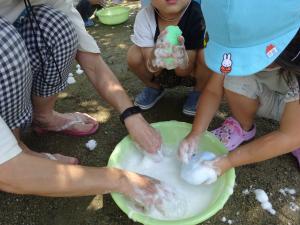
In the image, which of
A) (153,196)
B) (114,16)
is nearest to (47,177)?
(153,196)

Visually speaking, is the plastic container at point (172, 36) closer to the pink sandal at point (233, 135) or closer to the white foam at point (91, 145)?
the pink sandal at point (233, 135)

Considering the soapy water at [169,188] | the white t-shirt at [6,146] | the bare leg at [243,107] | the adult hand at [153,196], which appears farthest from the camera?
the bare leg at [243,107]

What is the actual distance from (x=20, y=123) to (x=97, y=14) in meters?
2.26

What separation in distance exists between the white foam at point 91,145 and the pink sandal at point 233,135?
2.05ft

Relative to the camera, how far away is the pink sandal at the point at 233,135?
1.75 metres

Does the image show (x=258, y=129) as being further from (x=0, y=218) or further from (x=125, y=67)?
(x=0, y=218)

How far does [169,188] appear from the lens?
149 cm

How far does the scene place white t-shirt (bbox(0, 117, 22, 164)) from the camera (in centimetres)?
109

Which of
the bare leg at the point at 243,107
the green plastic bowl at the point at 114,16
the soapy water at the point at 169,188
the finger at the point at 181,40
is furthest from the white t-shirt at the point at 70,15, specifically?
the green plastic bowl at the point at 114,16

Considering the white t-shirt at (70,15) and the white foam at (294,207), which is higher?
the white t-shirt at (70,15)

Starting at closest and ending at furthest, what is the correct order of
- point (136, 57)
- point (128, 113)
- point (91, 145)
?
point (128, 113) → point (91, 145) → point (136, 57)

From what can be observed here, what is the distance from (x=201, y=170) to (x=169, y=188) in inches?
6.6

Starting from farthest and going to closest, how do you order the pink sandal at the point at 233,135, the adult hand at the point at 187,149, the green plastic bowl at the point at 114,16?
the green plastic bowl at the point at 114,16 < the pink sandal at the point at 233,135 < the adult hand at the point at 187,149

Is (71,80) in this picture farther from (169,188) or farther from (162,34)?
(169,188)
